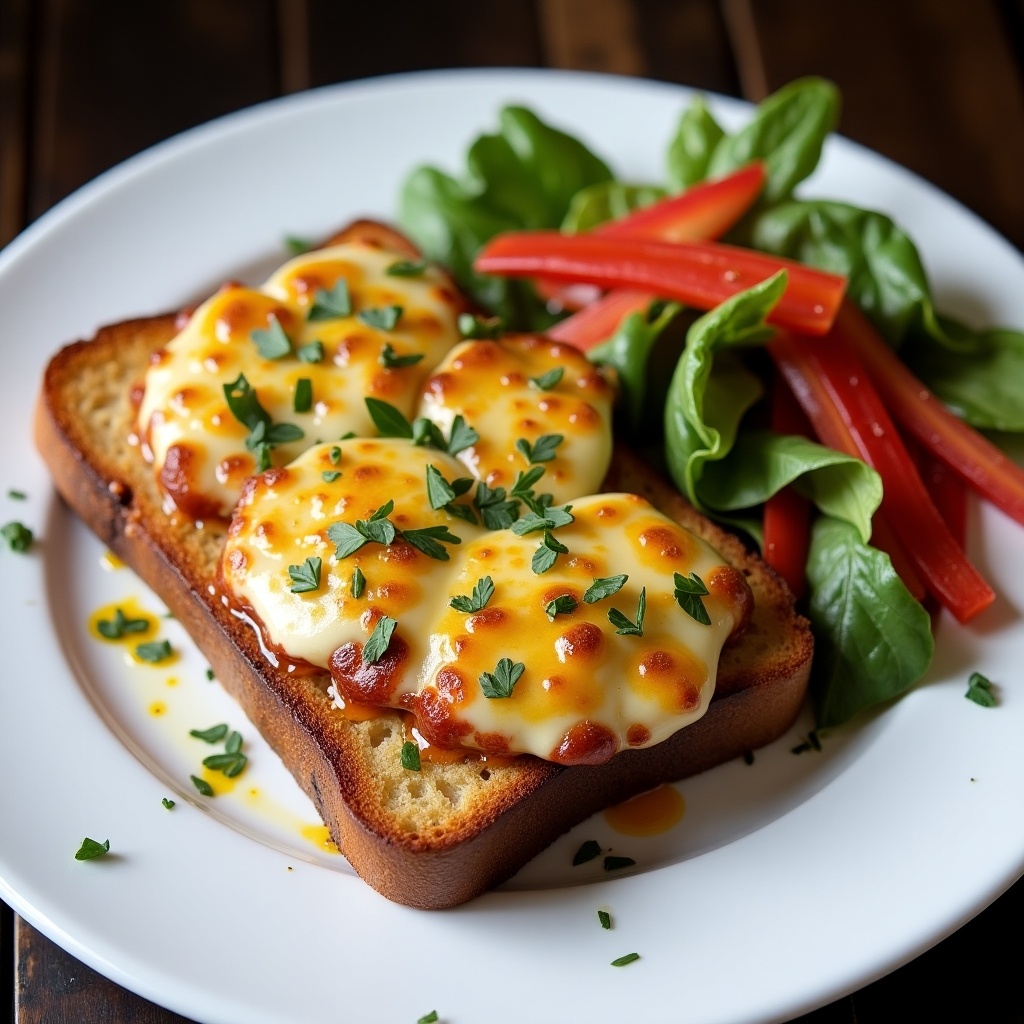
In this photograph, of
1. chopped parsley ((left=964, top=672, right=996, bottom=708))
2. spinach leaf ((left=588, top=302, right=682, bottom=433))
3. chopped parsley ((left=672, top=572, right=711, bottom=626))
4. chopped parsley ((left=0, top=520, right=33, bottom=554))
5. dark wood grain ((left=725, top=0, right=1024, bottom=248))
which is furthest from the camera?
dark wood grain ((left=725, top=0, right=1024, bottom=248))

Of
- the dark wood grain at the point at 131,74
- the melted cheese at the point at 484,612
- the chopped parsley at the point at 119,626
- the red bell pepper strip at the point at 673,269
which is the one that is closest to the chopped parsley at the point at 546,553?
the melted cheese at the point at 484,612

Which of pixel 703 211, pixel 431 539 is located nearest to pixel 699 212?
pixel 703 211

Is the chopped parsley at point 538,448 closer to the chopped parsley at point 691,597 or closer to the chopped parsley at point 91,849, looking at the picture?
the chopped parsley at point 691,597

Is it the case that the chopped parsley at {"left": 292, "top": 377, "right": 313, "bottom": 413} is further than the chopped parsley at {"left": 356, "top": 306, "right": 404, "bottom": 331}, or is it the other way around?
the chopped parsley at {"left": 356, "top": 306, "right": 404, "bottom": 331}

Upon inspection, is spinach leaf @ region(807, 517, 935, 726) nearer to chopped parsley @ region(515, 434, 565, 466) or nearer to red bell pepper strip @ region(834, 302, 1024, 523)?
red bell pepper strip @ region(834, 302, 1024, 523)

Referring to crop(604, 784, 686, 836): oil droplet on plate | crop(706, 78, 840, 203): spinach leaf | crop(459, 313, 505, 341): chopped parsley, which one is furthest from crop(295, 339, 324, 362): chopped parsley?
crop(706, 78, 840, 203): spinach leaf

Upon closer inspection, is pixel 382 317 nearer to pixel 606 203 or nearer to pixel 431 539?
pixel 431 539

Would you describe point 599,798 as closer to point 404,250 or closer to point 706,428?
point 706,428
